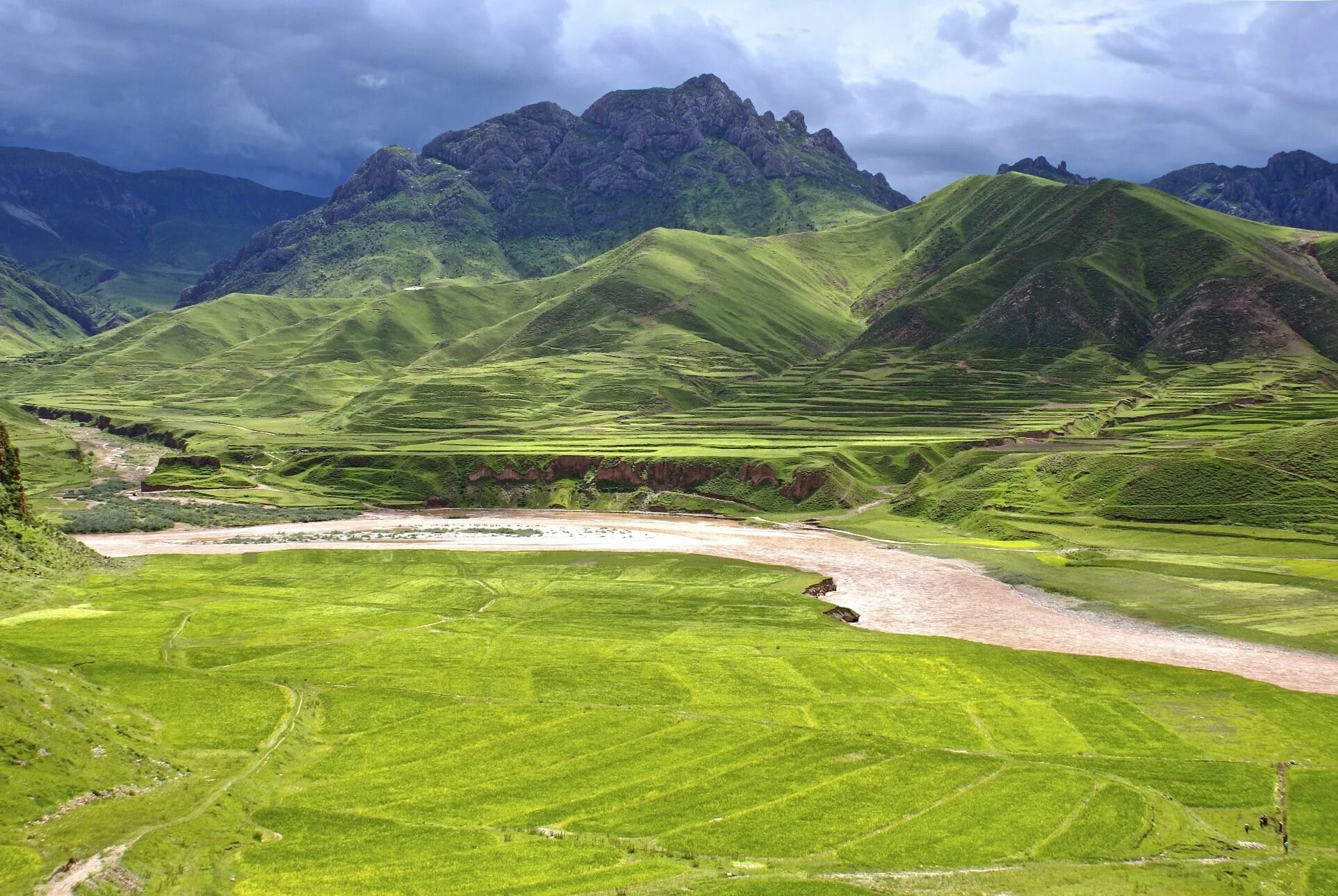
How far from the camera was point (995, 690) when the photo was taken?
247ft

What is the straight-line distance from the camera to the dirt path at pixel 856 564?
293 ft

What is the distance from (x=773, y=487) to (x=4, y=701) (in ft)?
472

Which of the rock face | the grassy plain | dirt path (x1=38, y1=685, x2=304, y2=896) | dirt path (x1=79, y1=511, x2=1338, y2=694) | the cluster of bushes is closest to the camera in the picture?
dirt path (x1=38, y1=685, x2=304, y2=896)

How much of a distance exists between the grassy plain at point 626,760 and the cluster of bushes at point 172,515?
6937 cm

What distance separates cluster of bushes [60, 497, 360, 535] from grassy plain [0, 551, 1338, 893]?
6937 cm

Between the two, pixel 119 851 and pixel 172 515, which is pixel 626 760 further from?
pixel 172 515

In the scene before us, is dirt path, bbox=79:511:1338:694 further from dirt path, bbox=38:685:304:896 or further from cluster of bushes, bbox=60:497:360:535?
dirt path, bbox=38:685:304:896

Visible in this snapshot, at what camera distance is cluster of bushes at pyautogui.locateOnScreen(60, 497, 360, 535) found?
157625mm

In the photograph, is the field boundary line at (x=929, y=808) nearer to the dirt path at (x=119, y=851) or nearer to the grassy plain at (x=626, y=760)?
the grassy plain at (x=626, y=760)

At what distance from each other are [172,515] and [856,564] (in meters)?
115

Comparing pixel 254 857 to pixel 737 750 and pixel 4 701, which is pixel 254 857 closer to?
pixel 4 701

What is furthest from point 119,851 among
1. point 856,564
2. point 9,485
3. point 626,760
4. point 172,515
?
point 172,515

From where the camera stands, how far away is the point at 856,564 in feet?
437

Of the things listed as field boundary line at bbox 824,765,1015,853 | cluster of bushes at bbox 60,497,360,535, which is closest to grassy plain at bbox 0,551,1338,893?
field boundary line at bbox 824,765,1015,853
